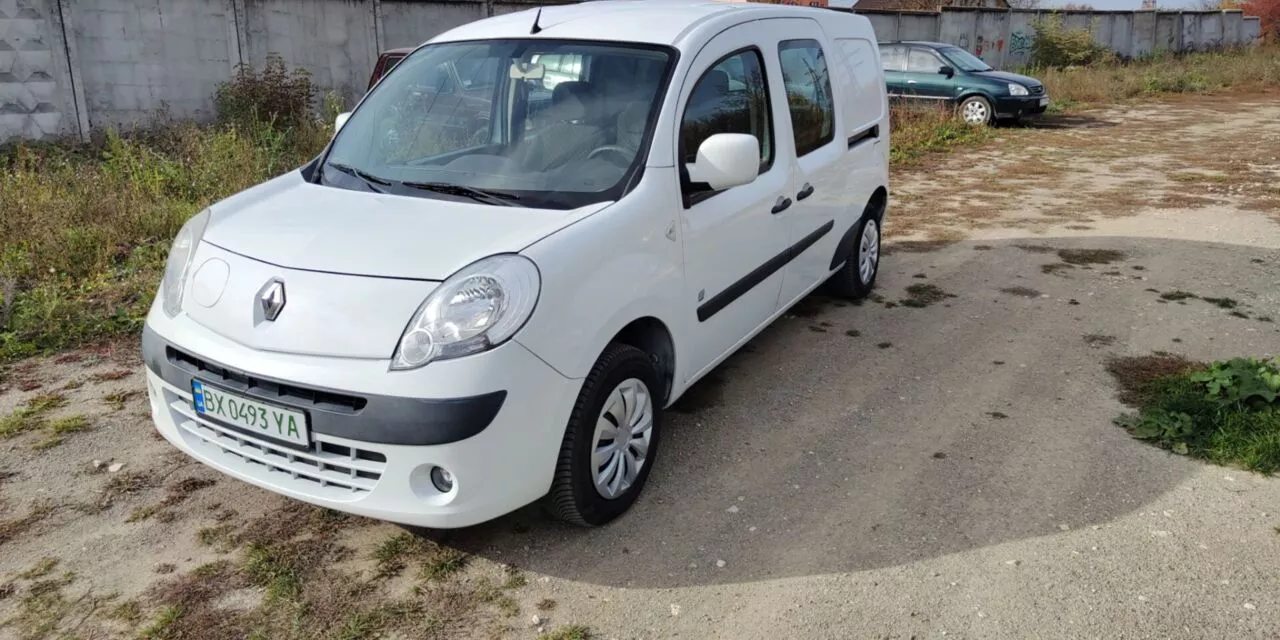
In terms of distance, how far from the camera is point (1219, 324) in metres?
5.78

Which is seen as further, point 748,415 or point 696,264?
point 748,415

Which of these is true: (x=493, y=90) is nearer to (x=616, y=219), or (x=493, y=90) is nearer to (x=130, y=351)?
(x=616, y=219)

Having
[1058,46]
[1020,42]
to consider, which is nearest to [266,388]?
[1020,42]

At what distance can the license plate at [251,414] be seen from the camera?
298 centimetres

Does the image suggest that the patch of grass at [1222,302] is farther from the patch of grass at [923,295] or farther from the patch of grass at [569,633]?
the patch of grass at [569,633]

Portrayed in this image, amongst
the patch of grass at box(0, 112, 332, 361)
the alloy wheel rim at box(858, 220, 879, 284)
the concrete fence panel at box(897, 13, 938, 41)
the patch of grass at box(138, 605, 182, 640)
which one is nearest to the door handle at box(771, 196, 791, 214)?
the alloy wheel rim at box(858, 220, 879, 284)

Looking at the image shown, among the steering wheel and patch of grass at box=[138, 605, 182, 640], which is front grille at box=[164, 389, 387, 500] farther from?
the steering wheel

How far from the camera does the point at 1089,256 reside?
7477 mm

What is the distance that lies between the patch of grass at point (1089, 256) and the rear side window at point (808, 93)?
3.10m

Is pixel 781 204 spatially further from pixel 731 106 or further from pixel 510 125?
pixel 510 125

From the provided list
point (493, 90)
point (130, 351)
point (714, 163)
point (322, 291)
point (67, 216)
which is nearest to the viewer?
point (322, 291)

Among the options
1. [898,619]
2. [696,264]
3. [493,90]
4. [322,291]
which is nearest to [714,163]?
[696,264]

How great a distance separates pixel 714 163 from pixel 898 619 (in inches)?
71.4

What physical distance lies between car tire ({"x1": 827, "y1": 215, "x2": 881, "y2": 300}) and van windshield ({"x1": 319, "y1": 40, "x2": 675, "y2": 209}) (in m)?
2.51
